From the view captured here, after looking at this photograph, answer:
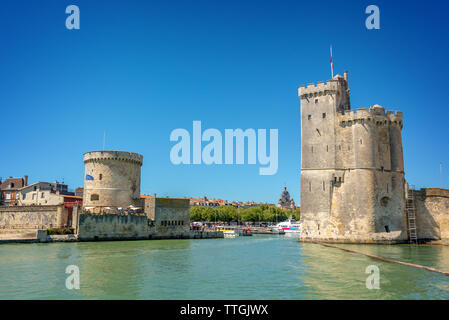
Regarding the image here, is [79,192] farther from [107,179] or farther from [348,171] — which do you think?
[348,171]

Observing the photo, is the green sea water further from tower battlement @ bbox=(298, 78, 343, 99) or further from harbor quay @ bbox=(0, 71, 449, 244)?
tower battlement @ bbox=(298, 78, 343, 99)

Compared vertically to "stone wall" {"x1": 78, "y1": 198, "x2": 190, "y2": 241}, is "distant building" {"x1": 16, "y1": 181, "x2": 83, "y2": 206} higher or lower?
higher

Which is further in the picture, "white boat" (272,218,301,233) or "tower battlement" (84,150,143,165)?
"white boat" (272,218,301,233)

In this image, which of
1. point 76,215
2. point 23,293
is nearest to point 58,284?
point 23,293

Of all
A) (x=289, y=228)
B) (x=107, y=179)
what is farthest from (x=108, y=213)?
(x=289, y=228)

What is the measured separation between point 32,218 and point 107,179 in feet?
33.8

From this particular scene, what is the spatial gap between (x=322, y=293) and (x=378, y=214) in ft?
81.4

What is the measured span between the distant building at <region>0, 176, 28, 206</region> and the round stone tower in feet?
76.0

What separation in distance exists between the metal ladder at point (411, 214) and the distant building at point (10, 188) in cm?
6228

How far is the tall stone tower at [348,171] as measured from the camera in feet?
120

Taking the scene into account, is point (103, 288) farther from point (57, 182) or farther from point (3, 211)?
point (57, 182)

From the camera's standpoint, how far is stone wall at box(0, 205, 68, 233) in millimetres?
44344
